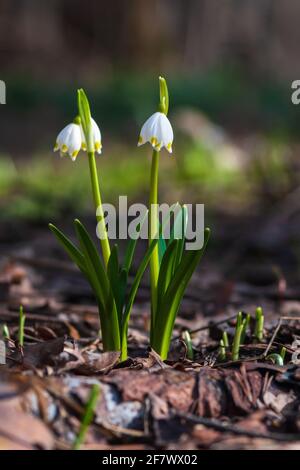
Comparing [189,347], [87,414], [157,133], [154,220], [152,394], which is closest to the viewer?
[87,414]

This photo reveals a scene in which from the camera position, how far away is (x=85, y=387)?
154 cm

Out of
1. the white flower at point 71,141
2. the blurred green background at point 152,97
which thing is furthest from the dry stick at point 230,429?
the blurred green background at point 152,97

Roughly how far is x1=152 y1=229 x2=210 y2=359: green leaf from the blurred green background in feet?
9.10

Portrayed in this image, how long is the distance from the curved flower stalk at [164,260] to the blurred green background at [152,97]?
276cm

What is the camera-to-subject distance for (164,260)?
1.85 metres

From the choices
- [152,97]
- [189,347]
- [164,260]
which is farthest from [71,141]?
[152,97]

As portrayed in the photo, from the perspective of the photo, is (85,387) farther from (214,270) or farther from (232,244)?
(232,244)

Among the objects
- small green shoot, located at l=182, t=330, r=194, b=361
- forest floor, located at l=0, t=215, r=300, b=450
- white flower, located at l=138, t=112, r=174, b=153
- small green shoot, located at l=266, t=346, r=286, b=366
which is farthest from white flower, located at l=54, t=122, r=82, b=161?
small green shoot, located at l=266, t=346, r=286, b=366

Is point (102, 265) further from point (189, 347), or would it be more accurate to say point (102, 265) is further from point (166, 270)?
point (189, 347)

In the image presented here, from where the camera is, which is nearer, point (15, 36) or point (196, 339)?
point (196, 339)

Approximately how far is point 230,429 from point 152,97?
9.72 m

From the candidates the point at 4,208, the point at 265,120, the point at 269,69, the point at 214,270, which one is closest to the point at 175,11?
the point at 269,69

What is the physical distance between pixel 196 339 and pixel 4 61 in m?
13.9

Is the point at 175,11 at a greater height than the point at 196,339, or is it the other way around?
A: the point at 175,11
